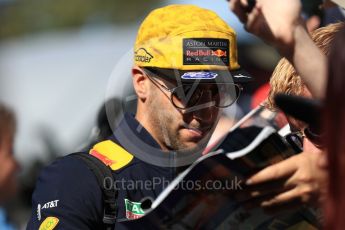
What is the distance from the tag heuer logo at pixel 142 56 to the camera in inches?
123

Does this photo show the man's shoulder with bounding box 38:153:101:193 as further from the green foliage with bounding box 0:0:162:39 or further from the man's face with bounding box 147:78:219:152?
the green foliage with bounding box 0:0:162:39

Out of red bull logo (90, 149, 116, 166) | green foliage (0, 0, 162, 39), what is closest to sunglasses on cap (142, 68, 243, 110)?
red bull logo (90, 149, 116, 166)

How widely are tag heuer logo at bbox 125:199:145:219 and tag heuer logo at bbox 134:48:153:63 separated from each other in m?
0.61

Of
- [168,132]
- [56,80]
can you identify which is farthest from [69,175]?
[56,80]

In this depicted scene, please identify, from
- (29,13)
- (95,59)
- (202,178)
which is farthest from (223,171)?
(29,13)

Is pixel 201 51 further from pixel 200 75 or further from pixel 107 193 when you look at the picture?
pixel 107 193

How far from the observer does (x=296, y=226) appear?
2.21 m

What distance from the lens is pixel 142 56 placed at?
10.4 feet

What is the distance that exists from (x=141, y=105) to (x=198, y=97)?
0.95ft

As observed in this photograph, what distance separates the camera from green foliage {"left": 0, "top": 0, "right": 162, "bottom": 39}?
12.5 m

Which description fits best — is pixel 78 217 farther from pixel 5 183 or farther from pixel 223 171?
pixel 5 183

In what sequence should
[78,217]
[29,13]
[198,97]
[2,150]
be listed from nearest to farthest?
Answer: [78,217], [198,97], [2,150], [29,13]

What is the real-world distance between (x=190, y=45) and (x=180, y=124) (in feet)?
0.93

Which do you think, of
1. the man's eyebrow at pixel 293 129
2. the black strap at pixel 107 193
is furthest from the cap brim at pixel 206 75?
the black strap at pixel 107 193
